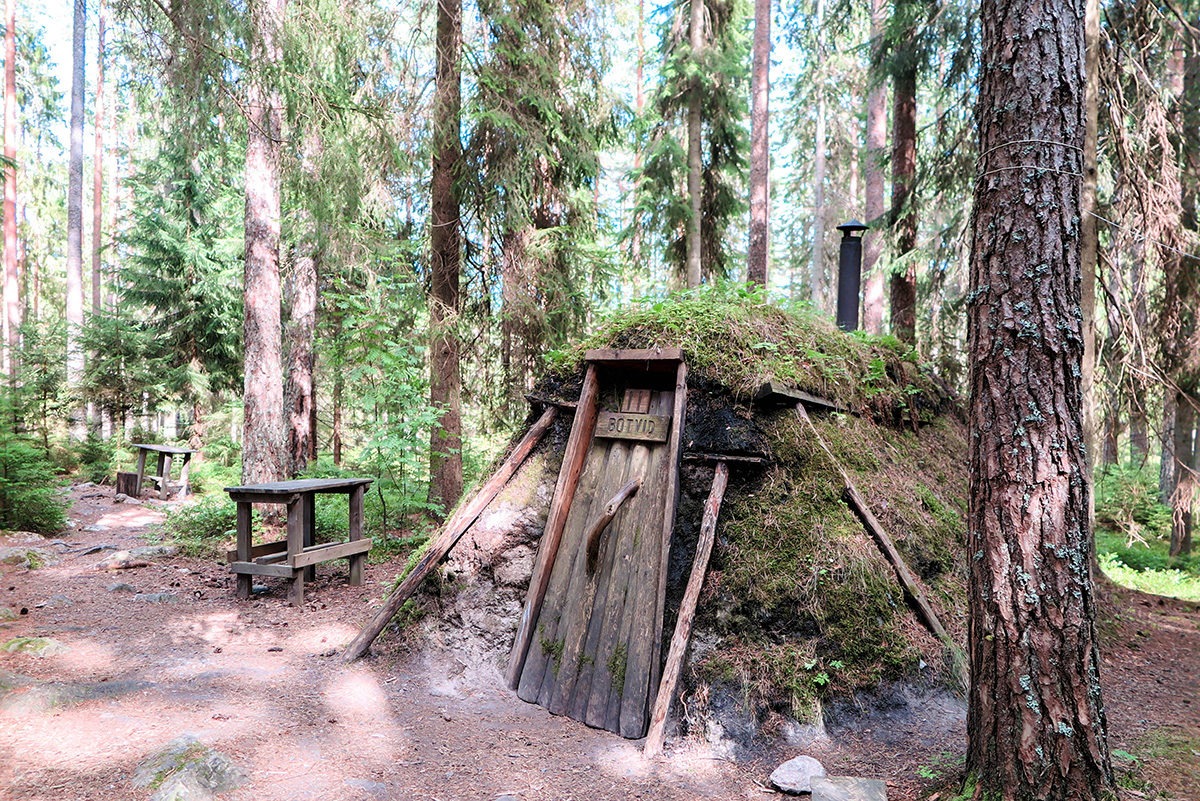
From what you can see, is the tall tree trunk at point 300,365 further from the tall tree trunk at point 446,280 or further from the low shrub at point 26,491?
the low shrub at point 26,491

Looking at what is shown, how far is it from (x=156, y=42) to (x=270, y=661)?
5.37 metres

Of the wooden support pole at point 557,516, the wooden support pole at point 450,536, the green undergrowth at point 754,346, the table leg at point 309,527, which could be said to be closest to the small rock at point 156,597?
the table leg at point 309,527

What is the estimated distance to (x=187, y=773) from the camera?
3.19 m

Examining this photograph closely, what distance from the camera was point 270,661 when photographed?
5137 mm

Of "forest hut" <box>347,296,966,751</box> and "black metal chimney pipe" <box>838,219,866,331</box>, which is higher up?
"black metal chimney pipe" <box>838,219,866,331</box>

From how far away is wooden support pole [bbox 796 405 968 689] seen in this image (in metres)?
4.40

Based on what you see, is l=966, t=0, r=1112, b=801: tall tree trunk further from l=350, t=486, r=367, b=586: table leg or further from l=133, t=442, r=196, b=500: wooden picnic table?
l=133, t=442, r=196, b=500: wooden picnic table

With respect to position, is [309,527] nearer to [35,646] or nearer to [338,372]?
[35,646]

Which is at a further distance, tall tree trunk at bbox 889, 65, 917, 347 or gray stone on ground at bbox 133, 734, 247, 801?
tall tree trunk at bbox 889, 65, 917, 347

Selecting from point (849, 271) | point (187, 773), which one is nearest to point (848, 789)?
point (187, 773)

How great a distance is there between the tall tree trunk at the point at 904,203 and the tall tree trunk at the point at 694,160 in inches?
134

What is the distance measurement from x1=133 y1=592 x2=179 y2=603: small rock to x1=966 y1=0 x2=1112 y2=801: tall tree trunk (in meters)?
6.96

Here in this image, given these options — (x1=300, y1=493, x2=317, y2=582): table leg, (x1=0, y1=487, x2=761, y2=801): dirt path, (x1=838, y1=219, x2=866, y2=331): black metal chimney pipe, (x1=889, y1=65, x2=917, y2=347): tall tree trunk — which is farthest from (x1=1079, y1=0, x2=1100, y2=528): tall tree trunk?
(x1=300, y1=493, x2=317, y2=582): table leg

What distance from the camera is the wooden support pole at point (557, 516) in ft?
15.9
